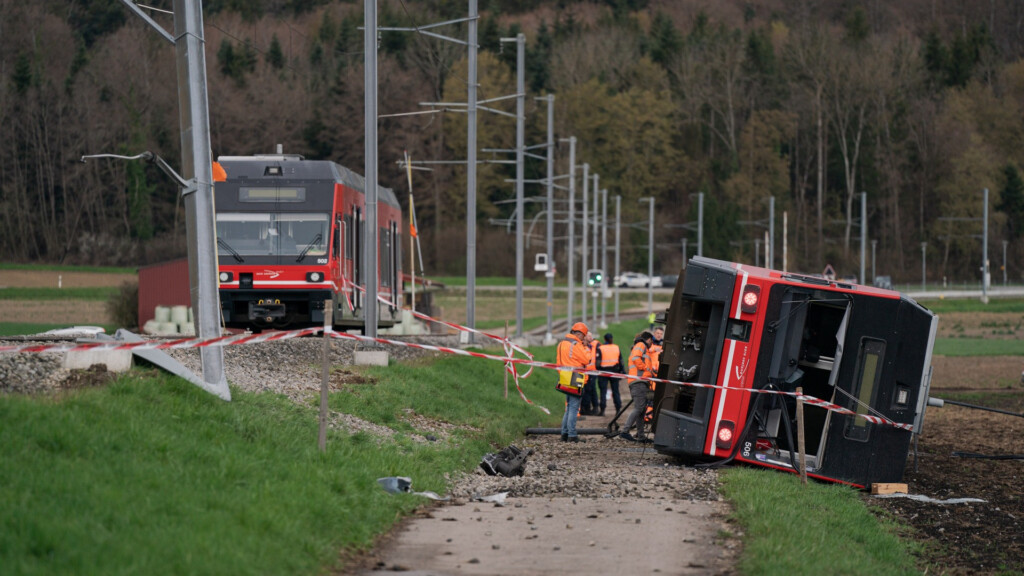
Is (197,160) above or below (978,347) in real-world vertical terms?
above

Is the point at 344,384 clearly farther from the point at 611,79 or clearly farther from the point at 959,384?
the point at 611,79

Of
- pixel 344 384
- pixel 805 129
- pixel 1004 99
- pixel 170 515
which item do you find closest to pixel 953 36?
pixel 1004 99

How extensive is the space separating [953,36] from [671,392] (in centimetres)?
12404

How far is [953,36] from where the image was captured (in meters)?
129

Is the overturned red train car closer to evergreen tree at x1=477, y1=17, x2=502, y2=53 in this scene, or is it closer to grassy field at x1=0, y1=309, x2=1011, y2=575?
grassy field at x1=0, y1=309, x2=1011, y2=575

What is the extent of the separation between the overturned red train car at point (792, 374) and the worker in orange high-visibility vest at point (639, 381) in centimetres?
321

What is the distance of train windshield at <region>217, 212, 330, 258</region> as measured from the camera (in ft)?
82.1

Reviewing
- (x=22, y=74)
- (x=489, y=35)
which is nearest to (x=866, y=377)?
(x=22, y=74)

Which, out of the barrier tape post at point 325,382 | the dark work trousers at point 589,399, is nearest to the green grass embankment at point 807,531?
the barrier tape post at point 325,382

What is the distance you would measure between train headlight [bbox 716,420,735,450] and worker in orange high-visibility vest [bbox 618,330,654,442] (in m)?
3.31

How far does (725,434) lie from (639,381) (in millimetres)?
4387

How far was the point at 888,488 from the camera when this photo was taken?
15.0 metres

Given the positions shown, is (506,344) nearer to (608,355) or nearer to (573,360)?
(608,355)

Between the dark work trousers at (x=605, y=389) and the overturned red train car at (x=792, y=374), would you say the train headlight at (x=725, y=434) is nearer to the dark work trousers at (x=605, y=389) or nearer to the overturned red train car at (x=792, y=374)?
the overturned red train car at (x=792, y=374)
